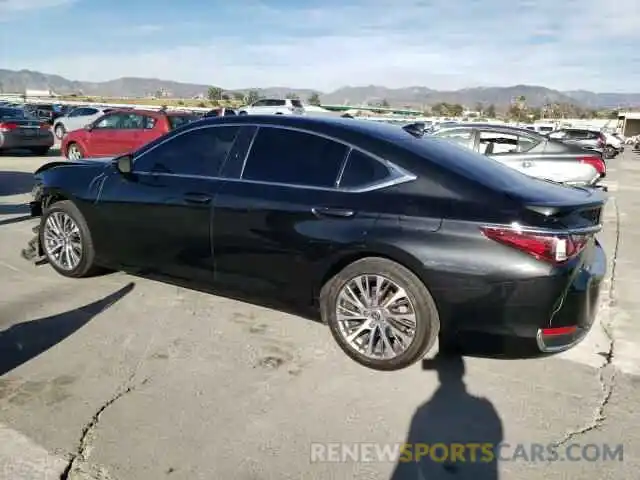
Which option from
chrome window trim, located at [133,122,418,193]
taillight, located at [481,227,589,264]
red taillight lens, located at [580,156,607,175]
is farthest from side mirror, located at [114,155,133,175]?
red taillight lens, located at [580,156,607,175]

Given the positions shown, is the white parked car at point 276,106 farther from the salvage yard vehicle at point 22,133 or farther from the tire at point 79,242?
the tire at point 79,242

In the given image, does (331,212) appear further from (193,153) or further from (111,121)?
(111,121)

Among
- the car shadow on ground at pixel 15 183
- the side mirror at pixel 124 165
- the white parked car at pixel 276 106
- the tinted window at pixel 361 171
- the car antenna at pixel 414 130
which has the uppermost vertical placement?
the white parked car at pixel 276 106

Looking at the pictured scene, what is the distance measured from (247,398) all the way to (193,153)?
213 cm

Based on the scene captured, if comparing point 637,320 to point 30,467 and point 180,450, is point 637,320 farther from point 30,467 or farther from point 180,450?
point 30,467

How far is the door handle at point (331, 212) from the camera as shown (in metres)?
3.76

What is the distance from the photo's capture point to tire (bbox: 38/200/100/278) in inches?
202

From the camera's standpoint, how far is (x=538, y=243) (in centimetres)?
329

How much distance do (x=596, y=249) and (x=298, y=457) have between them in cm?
248

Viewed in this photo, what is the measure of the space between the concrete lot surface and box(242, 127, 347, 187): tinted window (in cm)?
116

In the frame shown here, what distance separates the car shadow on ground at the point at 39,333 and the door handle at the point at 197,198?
1.16 m

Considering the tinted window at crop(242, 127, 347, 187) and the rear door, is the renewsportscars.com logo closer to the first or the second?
the rear door

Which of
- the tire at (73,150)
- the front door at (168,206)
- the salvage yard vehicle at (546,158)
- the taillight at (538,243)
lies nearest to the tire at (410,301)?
the taillight at (538,243)

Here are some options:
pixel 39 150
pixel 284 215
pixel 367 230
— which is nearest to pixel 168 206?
pixel 284 215
